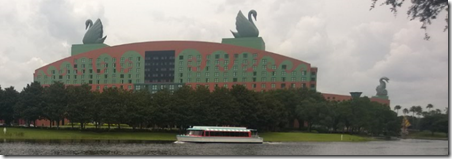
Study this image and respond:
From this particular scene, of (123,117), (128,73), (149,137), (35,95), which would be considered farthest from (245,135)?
(128,73)

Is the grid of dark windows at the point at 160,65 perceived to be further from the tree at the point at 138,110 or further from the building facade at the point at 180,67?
the tree at the point at 138,110

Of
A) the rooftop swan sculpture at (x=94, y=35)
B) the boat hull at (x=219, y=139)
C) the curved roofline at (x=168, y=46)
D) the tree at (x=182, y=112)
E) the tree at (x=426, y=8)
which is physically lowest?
the boat hull at (x=219, y=139)

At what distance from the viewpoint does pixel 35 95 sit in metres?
72.5

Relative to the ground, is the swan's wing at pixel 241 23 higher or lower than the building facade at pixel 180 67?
higher

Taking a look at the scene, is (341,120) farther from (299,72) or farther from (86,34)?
(86,34)

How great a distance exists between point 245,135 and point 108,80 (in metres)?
85.1

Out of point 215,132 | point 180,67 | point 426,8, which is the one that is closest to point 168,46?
point 180,67

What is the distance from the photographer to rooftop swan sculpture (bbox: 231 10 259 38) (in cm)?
13862

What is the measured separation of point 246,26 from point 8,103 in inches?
3003

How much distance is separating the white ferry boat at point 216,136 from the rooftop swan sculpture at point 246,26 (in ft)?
256

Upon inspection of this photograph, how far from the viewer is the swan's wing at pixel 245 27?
455 ft

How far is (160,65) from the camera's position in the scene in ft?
455

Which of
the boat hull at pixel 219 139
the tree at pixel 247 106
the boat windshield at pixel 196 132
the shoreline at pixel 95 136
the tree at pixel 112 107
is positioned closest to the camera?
the shoreline at pixel 95 136

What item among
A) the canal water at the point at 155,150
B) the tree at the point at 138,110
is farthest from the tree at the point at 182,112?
the canal water at the point at 155,150
